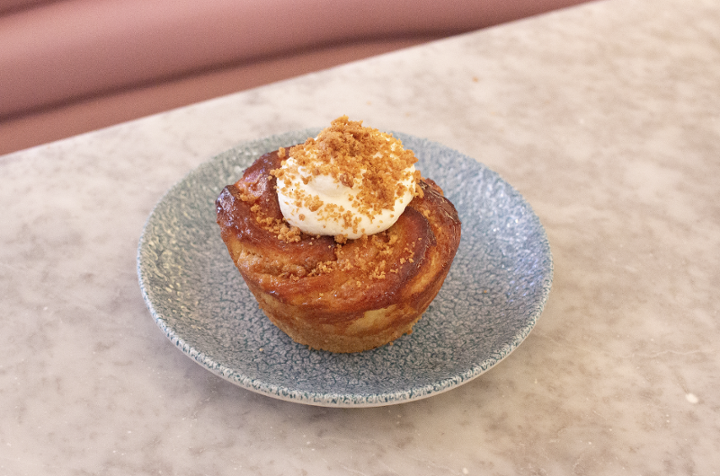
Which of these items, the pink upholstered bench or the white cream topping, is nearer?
the white cream topping

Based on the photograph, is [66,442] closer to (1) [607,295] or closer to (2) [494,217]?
(2) [494,217]

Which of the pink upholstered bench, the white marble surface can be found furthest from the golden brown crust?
the pink upholstered bench

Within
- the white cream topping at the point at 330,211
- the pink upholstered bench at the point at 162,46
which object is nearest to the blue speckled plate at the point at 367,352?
the white cream topping at the point at 330,211

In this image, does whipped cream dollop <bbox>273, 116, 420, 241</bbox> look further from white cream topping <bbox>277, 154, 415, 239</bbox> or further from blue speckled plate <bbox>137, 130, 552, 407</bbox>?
blue speckled plate <bbox>137, 130, 552, 407</bbox>

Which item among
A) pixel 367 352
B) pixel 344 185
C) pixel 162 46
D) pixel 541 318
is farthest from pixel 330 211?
pixel 162 46

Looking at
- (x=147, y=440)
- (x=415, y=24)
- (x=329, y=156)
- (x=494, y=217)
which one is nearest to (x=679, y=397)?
(x=494, y=217)

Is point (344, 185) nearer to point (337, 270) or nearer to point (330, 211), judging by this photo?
point (330, 211)
